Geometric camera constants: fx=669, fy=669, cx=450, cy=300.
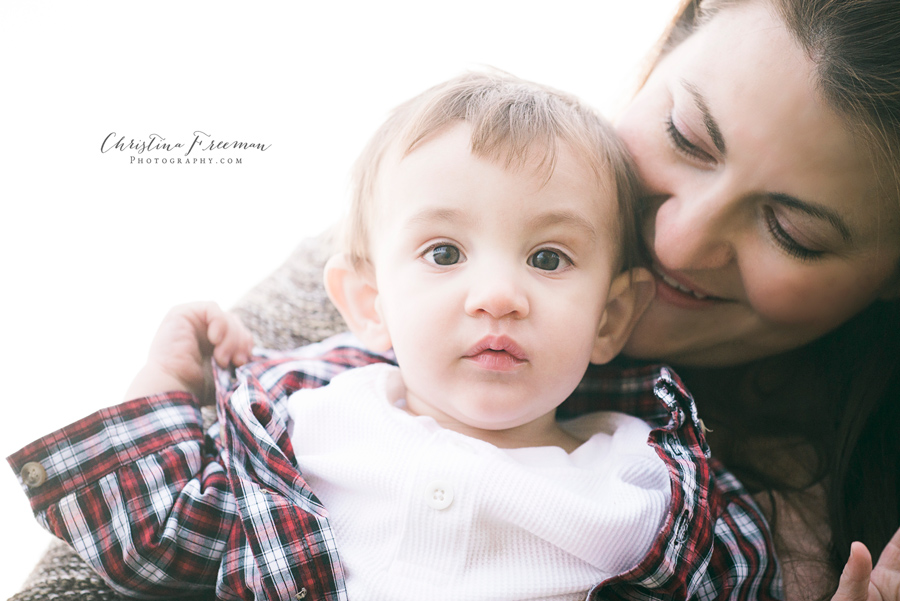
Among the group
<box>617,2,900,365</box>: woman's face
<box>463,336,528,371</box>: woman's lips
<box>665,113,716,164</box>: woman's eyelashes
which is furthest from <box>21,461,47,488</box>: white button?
<box>665,113,716,164</box>: woman's eyelashes

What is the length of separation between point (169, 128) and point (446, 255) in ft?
2.16

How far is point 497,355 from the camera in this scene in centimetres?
106

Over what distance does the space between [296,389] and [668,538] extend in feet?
2.46

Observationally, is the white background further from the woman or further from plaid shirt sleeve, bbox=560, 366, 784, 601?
plaid shirt sleeve, bbox=560, 366, 784, 601

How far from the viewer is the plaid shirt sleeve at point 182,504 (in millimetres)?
1065

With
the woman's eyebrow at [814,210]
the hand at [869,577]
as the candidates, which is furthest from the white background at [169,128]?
the hand at [869,577]

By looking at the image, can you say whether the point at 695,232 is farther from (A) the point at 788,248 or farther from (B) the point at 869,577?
(B) the point at 869,577

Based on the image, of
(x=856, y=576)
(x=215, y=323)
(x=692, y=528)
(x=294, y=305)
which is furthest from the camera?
(x=294, y=305)

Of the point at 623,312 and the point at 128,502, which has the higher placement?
the point at 623,312

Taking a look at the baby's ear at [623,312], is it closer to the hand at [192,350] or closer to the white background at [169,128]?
the white background at [169,128]

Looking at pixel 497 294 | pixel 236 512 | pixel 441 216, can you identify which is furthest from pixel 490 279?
pixel 236 512

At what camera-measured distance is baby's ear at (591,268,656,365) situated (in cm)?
127

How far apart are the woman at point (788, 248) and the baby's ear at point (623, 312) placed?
3 centimetres

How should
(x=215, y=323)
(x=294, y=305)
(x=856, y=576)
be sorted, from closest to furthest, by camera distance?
(x=856, y=576) < (x=215, y=323) < (x=294, y=305)
